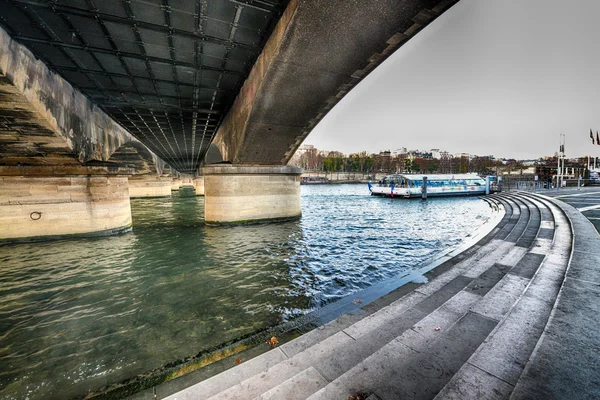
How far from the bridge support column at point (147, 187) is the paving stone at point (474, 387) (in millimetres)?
40729

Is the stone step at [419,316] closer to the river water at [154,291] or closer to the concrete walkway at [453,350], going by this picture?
the concrete walkway at [453,350]

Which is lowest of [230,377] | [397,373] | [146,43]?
[230,377]

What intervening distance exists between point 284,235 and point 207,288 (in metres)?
5.86

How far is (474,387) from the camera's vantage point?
2.30m

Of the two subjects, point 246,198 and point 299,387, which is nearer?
point 299,387

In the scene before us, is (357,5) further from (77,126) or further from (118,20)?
(77,126)

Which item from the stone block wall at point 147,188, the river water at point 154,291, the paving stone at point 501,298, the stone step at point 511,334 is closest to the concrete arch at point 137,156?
the stone block wall at point 147,188

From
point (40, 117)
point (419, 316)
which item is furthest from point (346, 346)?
point (40, 117)

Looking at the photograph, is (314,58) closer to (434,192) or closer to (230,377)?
(230,377)

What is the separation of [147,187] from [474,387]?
42606 millimetres

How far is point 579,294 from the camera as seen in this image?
12.2 feet

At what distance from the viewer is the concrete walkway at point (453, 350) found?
2344mm

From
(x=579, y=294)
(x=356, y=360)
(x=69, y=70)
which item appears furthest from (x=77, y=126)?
(x=579, y=294)

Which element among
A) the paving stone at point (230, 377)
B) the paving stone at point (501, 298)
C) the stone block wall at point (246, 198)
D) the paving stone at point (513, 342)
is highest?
the stone block wall at point (246, 198)
